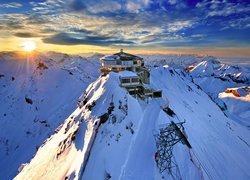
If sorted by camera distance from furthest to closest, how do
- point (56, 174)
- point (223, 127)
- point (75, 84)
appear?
point (75, 84) → point (223, 127) → point (56, 174)

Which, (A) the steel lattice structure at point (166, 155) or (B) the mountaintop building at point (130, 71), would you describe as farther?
(B) the mountaintop building at point (130, 71)

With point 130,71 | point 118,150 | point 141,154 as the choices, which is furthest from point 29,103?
point 141,154

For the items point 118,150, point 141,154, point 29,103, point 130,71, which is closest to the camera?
point 118,150

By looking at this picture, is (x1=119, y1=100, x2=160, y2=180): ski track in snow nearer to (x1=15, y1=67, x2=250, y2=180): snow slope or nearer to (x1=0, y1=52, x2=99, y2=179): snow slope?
(x1=15, y1=67, x2=250, y2=180): snow slope

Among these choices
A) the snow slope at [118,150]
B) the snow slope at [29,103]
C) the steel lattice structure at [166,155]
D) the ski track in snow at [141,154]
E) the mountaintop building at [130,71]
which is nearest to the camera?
the ski track in snow at [141,154]

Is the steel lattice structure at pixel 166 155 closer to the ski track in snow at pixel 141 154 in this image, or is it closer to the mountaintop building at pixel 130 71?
the ski track in snow at pixel 141 154

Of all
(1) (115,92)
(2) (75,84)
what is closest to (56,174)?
(1) (115,92)

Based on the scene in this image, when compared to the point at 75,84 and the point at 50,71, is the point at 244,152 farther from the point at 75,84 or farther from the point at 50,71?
the point at 50,71

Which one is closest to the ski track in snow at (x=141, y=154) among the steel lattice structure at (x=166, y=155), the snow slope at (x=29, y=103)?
the steel lattice structure at (x=166, y=155)

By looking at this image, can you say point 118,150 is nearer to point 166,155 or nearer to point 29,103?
point 166,155
